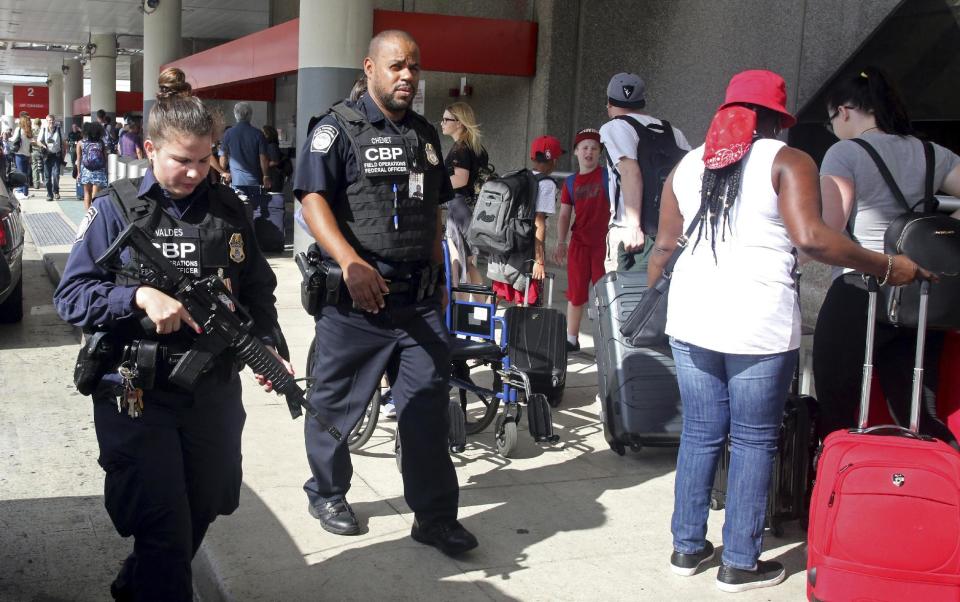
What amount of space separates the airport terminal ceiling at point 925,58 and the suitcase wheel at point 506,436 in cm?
501

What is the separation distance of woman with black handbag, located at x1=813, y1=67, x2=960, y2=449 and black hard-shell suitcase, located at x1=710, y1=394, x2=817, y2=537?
0.09 meters

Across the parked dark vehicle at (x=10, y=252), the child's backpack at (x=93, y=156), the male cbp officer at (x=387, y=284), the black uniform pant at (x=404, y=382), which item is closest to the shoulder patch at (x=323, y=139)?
the male cbp officer at (x=387, y=284)

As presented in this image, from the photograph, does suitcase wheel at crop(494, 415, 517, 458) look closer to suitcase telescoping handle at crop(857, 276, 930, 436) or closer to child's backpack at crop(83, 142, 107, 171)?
suitcase telescoping handle at crop(857, 276, 930, 436)

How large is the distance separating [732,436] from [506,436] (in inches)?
66.1

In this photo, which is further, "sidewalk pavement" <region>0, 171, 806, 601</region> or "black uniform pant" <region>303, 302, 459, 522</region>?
"black uniform pant" <region>303, 302, 459, 522</region>

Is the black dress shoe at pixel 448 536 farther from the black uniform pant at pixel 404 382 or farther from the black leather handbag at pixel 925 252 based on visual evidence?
the black leather handbag at pixel 925 252

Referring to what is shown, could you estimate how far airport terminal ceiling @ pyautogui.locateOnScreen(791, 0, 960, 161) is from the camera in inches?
323

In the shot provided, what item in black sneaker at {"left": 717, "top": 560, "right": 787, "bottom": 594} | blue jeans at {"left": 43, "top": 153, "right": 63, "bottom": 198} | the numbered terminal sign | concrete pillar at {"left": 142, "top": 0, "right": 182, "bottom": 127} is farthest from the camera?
the numbered terminal sign

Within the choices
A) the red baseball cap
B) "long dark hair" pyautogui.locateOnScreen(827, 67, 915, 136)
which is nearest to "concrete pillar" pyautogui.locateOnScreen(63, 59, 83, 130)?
the red baseball cap

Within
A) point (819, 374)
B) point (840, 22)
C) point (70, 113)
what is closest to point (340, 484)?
point (819, 374)

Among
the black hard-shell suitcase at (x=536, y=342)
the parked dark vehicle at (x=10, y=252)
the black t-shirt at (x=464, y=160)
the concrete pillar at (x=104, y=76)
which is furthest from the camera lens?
the concrete pillar at (x=104, y=76)

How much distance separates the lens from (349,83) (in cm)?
1102

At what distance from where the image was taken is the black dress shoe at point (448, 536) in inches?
155

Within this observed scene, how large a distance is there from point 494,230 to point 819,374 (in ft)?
9.56
